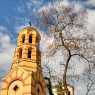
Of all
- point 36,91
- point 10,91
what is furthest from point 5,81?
point 36,91

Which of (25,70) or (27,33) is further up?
(27,33)

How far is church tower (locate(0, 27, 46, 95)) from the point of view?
120ft

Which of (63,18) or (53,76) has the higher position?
(63,18)

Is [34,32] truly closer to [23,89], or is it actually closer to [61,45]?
[23,89]

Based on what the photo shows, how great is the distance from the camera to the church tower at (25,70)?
36.6m

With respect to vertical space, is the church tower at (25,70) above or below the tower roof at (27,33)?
below

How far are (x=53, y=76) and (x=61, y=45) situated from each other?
224cm

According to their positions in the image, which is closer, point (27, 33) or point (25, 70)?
point (25, 70)

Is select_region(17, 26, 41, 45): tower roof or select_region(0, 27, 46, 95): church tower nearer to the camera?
select_region(0, 27, 46, 95): church tower

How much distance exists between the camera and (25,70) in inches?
1471

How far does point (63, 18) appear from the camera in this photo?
1702cm

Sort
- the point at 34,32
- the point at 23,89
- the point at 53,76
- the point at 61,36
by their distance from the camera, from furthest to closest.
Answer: the point at 34,32, the point at 23,89, the point at 53,76, the point at 61,36

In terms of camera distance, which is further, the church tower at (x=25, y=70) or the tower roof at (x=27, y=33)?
the tower roof at (x=27, y=33)

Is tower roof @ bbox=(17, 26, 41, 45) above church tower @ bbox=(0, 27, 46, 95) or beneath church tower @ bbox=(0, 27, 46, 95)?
above
